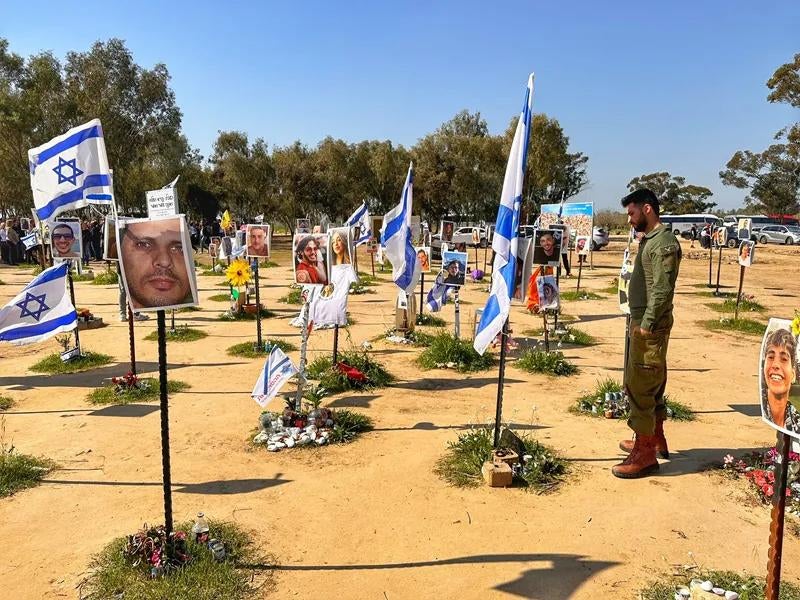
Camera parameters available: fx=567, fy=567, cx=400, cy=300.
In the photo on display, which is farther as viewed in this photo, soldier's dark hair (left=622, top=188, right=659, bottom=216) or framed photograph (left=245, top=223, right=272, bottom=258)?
framed photograph (left=245, top=223, right=272, bottom=258)

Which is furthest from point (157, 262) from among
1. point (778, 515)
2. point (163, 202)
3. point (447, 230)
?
point (447, 230)

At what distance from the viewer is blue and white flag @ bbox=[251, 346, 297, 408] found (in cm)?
584

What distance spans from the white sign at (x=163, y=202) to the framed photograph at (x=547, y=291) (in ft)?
20.9

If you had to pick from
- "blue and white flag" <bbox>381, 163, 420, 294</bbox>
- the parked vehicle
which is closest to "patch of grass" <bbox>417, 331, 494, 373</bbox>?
"blue and white flag" <bbox>381, 163, 420, 294</bbox>

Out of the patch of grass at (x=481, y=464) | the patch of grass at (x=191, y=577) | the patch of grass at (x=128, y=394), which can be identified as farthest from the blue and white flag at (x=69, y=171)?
the patch of grass at (x=481, y=464)

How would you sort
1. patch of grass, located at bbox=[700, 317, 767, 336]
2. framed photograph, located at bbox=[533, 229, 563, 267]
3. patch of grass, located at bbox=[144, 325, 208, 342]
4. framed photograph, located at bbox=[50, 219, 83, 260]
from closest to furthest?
framed photograph, located at bbox=[533, 229, 563, 267]
framed photograph, located at bbox=[50, 219, 83, 260]
patch of grass, located at bbox=[144, 325, 208, 342]
patch of grass, located at bbox=[700, 317, 767, 336]

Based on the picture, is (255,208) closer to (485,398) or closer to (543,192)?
(543,192)

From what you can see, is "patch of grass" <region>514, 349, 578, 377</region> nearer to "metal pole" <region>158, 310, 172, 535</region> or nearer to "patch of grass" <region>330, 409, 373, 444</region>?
"patch of grass" <region>330, 409, 373, 444</region>

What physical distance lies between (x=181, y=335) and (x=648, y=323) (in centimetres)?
938

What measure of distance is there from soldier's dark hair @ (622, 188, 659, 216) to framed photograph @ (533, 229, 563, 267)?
379 cm

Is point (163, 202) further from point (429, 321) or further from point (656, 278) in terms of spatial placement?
point (656, 278)

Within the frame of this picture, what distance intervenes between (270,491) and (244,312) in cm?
916

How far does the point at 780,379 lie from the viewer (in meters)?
2.66

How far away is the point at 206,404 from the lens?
295 inches
